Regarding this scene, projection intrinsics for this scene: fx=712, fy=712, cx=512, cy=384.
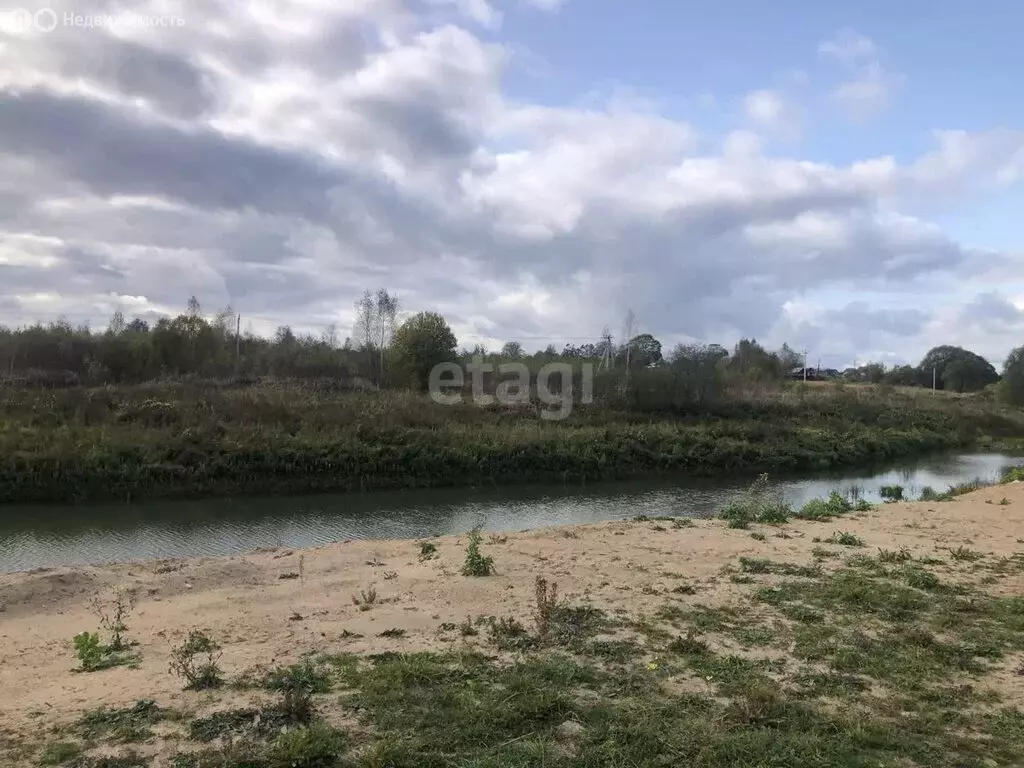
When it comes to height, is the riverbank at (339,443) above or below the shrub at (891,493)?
above

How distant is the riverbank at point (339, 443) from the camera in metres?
20.2

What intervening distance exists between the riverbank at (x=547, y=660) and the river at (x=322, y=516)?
16.6 feet

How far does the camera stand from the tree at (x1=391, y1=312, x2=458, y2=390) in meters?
35.9

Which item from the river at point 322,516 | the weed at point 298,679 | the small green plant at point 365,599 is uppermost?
the weed at point 298,679

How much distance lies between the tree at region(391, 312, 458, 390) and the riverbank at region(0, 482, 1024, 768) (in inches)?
1030

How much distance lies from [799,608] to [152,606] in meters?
6.67

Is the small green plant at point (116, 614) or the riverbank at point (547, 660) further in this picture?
the small green plant at point (116, 614)

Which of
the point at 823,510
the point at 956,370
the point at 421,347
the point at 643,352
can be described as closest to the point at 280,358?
the point at 421,347

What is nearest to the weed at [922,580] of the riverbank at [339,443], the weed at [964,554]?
the weed at [964,554]

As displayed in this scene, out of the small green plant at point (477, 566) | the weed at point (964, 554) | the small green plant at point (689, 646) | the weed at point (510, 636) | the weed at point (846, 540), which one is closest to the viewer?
the small green plant at point (689, 646)

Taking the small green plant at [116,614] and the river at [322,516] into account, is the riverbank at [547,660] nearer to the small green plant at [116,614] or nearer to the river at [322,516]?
the small green plant at [116,614]

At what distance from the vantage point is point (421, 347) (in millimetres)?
35875

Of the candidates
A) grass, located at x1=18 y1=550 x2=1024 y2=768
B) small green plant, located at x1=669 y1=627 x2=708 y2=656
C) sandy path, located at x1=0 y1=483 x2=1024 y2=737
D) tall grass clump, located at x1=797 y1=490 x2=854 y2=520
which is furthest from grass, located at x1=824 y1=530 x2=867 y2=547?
small green plant, located at x1=669 y1=627 x2=708 y2=656

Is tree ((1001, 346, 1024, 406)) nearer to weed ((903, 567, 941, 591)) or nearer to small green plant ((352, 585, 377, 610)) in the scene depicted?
weed ((903, 567, 941, 591))
